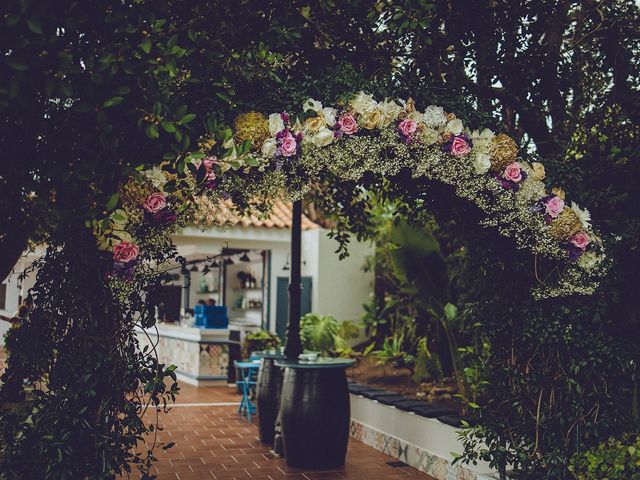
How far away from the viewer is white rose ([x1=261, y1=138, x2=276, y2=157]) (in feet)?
12.8

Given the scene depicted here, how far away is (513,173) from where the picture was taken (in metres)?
4.39

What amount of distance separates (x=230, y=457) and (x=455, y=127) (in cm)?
464

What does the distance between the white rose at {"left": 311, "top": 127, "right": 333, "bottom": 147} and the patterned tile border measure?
2843mm

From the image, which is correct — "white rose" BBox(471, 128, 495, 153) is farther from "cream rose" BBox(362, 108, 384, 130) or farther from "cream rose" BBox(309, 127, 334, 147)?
"cream rose" BBox(309, 127, 334, 147)

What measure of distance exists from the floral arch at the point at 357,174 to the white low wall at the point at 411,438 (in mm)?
1941

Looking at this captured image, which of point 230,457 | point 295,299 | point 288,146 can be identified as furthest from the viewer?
point 295,299

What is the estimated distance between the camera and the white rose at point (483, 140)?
4.36 metres

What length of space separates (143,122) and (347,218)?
15.1 feet

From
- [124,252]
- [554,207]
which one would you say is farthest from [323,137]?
[554,207]

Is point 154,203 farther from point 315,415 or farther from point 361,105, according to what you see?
Result: point 315,415

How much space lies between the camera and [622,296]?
471 cm

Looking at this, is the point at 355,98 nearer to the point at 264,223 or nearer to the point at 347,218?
the point at 347,218

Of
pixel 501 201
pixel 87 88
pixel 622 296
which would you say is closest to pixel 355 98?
pixel 501 201

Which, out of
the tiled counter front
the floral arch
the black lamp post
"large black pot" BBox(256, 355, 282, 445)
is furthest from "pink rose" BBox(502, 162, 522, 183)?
the tiled counter front
